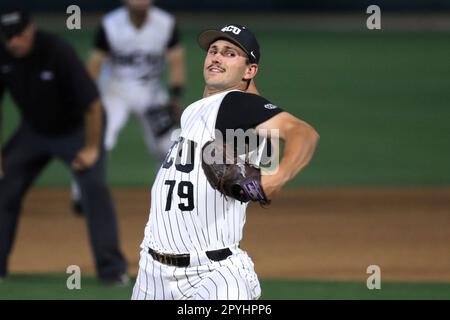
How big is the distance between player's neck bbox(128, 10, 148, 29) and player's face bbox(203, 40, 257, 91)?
7290mm

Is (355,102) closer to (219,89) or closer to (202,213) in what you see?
(219,89)

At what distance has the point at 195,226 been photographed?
18.5ft

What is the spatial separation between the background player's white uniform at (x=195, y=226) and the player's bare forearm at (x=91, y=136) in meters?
3.32

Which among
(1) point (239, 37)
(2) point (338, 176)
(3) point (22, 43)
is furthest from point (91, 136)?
(2) point (338, 176)

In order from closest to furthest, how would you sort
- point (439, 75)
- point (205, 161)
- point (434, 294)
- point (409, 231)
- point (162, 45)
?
point (205, 161) → point (434, 294) → point (409, 231) → point (162, 45) → point (439, 75)

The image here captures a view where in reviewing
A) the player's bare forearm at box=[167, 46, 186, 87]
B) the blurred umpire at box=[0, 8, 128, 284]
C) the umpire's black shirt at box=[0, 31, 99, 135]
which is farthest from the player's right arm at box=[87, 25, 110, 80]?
the umpire's black shirt at box=[0, 31, 99, 135]

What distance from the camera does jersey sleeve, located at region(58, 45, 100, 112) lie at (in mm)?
8945

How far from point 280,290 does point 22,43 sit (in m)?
2.74

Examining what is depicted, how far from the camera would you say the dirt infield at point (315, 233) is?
10.2 meters

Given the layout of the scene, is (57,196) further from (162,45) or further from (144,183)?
(162,45)

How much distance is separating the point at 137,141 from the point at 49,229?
5.97 metres

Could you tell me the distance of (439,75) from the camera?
76.9 ft

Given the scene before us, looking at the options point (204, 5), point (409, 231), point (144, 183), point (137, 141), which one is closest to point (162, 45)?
point (144, 183)

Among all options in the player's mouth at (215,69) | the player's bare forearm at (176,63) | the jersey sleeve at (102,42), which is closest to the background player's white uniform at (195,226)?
the player's mouth at (215,69)
